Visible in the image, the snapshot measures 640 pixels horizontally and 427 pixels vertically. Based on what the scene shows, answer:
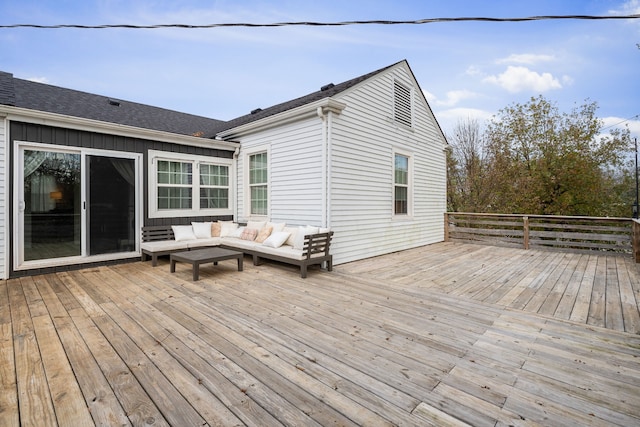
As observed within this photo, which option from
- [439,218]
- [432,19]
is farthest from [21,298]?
[439,218]

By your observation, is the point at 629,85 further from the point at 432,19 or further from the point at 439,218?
the point at 432,19

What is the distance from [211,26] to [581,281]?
7096 millimetres

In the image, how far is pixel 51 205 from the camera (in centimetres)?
513

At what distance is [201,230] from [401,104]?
20.0 ft

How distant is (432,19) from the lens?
3.62 m

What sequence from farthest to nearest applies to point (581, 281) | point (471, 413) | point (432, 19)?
point (581, 281)
point (432, 19)
point (471, 413)

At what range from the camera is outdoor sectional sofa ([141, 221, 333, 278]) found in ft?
16.7

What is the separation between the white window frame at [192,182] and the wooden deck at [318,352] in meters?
2.33

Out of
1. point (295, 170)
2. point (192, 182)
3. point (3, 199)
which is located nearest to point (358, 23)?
point (295, 170)

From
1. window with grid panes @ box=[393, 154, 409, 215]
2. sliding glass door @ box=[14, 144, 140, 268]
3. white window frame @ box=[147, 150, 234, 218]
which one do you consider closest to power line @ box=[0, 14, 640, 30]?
sliding glass door @ box=[14, 144, 140, 268]

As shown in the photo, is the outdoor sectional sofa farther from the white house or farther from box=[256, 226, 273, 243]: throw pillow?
the white house

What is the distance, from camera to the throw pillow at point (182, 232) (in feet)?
20.7

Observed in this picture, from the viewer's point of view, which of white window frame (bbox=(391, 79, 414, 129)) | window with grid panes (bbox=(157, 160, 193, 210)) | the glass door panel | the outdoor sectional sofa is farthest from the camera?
white window frame (bbox=(391, 79, 414, 129))

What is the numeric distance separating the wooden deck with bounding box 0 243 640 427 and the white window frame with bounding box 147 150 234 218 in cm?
233
